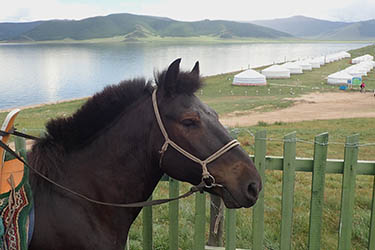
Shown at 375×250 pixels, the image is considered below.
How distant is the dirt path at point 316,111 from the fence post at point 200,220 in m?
14.8

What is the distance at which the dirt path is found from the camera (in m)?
21.1

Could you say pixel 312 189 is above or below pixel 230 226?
above

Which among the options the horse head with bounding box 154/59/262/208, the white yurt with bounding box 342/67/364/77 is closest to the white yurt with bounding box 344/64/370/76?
the white yurt with bounding box 342/67/364/77

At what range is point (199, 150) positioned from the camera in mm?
2273

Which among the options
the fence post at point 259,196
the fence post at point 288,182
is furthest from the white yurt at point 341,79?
the fence post at point 259,196

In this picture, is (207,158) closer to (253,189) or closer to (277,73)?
(253,189)

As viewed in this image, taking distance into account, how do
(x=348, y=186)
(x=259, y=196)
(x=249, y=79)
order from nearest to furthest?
1. (x=348, y=186)
2. (x=259, y=196)
3. (x=249, y=79)

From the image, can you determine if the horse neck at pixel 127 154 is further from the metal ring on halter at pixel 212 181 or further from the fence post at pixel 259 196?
the fence post at pixel 259 196

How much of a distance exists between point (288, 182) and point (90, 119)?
220 centimetres

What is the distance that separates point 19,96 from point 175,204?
155 ft

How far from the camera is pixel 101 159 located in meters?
2.46

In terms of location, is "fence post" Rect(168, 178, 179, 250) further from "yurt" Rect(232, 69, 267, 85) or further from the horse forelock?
"yurt" Rect(232, 69, 267, 85)

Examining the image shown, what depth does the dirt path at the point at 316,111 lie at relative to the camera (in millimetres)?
21094

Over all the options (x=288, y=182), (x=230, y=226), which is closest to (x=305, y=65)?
(x=288, y=182)
